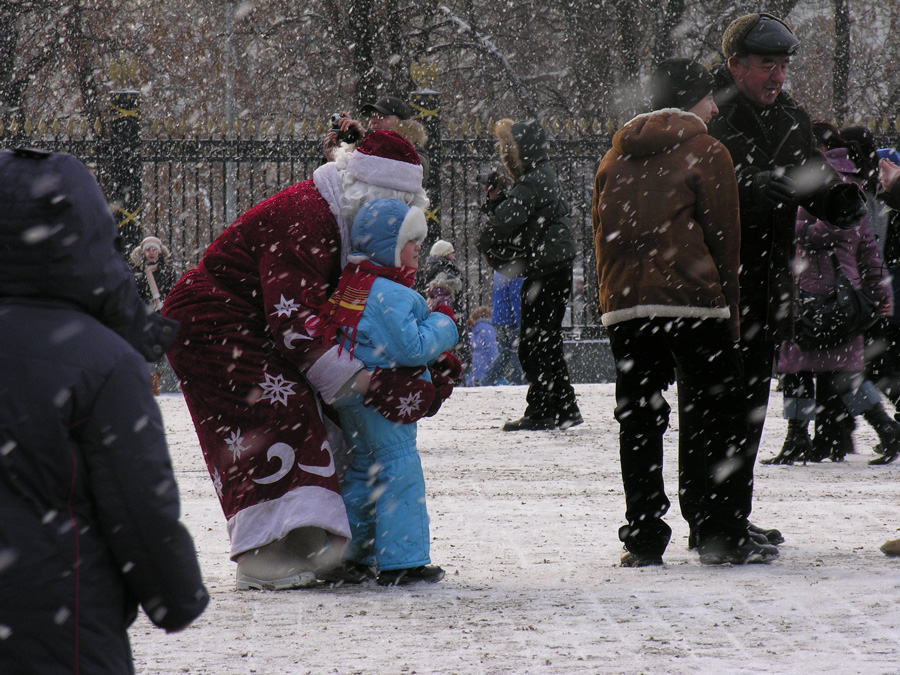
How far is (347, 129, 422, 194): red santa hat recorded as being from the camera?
13.8 feet

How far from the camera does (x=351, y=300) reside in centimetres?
413

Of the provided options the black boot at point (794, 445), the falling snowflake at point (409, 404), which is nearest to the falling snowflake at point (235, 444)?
the falling snowflake at point (409, 404)

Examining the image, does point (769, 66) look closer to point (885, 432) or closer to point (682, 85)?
point (682, 85)

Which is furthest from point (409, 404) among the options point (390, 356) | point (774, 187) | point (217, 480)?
point (774, 187)

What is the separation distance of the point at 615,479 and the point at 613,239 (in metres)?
2.55

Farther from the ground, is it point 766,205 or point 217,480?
point 766,205

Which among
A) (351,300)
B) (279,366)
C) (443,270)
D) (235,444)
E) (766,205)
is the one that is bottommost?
(443,270)

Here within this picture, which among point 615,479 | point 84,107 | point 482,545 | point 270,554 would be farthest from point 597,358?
point 84,107

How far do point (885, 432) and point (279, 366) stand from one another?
4.39 metres

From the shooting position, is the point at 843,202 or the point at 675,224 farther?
the point at 843,202

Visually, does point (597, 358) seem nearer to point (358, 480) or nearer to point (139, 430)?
point (358, 480)

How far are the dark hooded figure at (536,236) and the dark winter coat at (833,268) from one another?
6.16 ft

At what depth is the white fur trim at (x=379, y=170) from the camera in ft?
13.8

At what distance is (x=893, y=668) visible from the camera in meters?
3.10
